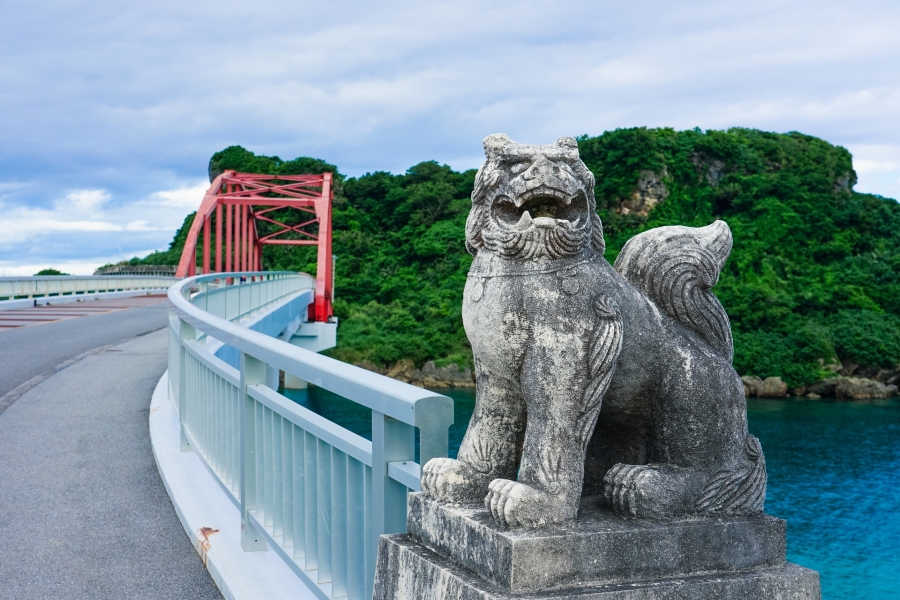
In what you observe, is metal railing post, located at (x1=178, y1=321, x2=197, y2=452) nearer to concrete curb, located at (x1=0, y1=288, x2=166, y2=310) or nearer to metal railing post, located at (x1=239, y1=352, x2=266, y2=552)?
metal railing post, located at (x1=239, y1=352, x2=266, y2=552)

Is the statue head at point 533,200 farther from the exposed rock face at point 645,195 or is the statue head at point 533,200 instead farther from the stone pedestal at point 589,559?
the exposed rock face at point 645,195

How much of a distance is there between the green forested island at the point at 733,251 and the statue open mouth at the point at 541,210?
103 feet

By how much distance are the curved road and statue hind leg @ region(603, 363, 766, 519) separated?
6.47 ft

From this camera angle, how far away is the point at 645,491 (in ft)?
6.66

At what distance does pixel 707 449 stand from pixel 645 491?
28 cm

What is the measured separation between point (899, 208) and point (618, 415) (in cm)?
4966

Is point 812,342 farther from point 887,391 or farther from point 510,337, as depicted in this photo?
point 510,337

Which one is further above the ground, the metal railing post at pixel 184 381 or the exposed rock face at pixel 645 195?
the exposed rock face at pixel 645 195

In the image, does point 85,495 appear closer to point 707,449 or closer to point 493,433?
point 493,433

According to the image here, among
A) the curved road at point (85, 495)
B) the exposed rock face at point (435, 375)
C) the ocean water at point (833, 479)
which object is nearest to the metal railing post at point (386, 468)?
the curved road at point (85, 495)

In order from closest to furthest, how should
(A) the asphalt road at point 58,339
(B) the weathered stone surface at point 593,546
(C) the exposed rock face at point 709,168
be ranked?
1. (B) the weathered stone surface at point 593,546
2. (A) the asphalt road at point 58,339
3. (C) the exposed rock face at point 709,168

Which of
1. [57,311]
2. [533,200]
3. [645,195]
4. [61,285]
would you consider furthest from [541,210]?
[645,195]

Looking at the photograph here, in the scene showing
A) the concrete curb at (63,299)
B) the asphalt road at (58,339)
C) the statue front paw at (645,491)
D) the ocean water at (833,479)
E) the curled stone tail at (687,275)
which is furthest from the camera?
the concrete curb at (63,299)

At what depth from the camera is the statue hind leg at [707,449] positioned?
7.00ft
